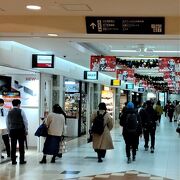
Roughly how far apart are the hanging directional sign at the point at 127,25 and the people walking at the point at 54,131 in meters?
3.83

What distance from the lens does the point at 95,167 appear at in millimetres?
10266

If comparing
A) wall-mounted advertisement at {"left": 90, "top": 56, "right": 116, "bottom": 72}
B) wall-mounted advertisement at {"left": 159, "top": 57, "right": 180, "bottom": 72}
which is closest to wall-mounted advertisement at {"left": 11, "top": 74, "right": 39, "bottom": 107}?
wall-mounted advertisement at {"left": 90, "top": 56, "right": 116, "bottom": 72}

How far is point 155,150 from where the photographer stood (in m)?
13.8

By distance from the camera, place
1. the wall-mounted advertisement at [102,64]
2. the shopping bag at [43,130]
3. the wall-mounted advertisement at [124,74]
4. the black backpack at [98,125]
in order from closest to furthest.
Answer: the shopping bag at [43,130]
the black backpack at [98,125]
the wall-mounted advertisement at [102,64]
the wall-mounted advertisement at [124,74]

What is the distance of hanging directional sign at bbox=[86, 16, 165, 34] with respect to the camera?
724 centimetres

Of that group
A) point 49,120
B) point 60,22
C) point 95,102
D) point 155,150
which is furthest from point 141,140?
point 60,22

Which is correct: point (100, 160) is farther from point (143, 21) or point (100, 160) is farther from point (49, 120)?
point (143, 21)

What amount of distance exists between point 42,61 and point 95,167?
3539mm

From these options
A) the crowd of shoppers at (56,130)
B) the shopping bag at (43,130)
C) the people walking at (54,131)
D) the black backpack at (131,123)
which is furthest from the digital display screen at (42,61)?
the black backpack at (131,123)

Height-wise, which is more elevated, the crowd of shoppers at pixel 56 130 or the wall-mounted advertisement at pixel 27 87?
the wall-mounted advertisement at pixel 27 87

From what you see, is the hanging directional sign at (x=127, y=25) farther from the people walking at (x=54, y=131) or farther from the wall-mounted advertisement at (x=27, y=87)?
the wall-mounted advertisement at (x=27, y=87)

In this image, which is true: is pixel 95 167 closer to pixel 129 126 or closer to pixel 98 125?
pixel 98 125

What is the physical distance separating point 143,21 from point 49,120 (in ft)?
14.3

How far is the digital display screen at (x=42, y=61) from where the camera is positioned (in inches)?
476
